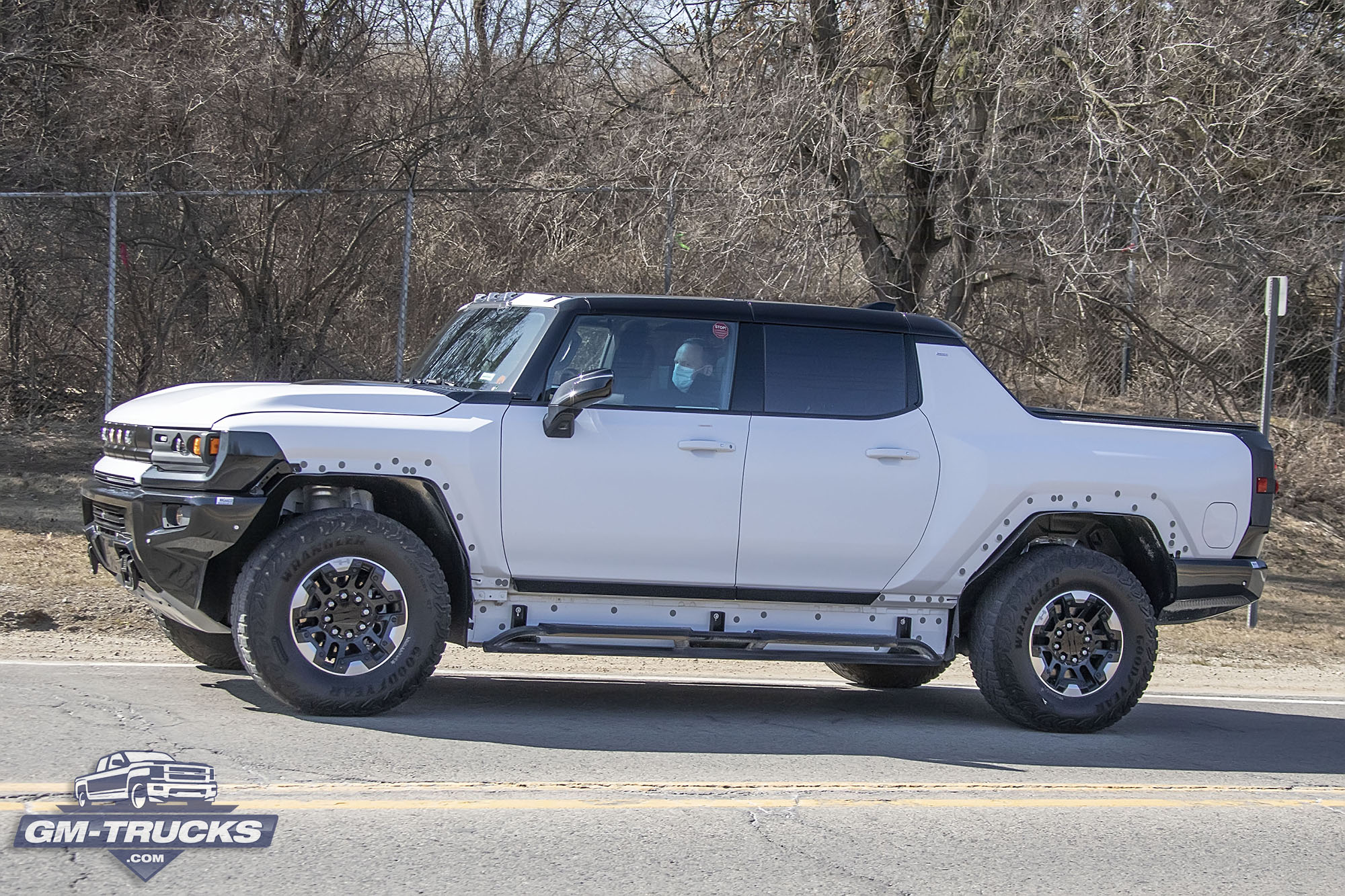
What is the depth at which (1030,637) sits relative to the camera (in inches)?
275

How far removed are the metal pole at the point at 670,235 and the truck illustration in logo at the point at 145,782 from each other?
287 inches

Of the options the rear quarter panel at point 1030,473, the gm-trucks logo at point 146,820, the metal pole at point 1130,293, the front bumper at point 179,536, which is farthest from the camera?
the metal pole at point 1130,293

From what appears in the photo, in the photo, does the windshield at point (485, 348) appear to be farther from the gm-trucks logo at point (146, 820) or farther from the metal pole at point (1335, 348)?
the metal pole at point (1335, 348)

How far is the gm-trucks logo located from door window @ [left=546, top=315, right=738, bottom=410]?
8.54ft

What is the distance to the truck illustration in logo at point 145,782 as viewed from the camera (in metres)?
4.98

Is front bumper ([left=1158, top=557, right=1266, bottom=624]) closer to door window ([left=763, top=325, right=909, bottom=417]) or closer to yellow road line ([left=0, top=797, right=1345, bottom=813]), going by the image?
yellow road line ([left=0, top=797, right=1345, bottom=813])

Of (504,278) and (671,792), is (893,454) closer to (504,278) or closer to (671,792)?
(671,792)

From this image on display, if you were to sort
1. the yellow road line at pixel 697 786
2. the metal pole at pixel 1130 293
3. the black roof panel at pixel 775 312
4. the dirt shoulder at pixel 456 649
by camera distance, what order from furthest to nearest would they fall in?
the metal pole at pixel 1130 293 → the dirt shoulder at pixel 456 649 → the black roof panel at pixel 775 312 → the yellow road line at pixel 697 786

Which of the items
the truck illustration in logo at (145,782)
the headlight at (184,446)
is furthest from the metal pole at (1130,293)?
the truck illustration in logo at (145,782)

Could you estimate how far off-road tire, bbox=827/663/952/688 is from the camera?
26.9 feet

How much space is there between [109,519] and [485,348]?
2021 millimetres

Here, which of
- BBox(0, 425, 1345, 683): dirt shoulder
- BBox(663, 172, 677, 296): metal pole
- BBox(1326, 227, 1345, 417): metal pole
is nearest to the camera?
BBox(0, 425, 1345, 683): dirt shoulder

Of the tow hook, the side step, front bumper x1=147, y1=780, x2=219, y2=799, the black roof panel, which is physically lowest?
front bumper x1=147, y1=780, x2=219, y2=799

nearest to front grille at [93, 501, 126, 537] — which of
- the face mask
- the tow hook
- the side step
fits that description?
the tow hook
